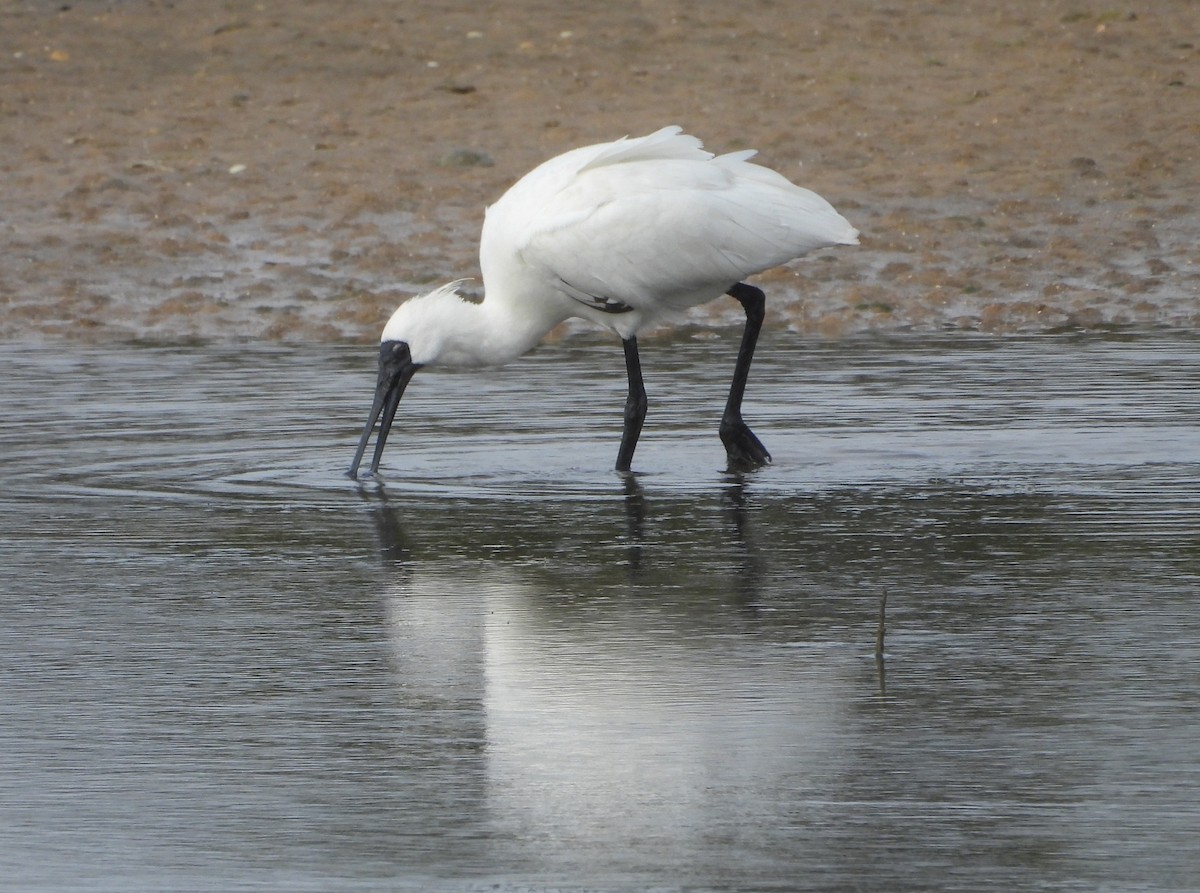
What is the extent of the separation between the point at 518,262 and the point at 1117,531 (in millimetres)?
2793

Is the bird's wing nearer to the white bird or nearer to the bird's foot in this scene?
the white bird

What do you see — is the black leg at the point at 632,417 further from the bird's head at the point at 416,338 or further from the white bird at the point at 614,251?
the bird's head at the point at 416,338

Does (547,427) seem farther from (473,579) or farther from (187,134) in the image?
(187,134)

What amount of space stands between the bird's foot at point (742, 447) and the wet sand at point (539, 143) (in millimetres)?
4345

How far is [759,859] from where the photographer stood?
13.9 feet

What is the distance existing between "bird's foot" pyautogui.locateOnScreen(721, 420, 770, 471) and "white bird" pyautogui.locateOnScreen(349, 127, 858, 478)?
3 centimetres

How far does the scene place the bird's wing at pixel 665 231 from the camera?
9148mm

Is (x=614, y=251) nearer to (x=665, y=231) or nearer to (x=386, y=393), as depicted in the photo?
(x=665, y=231)

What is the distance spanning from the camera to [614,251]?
919 cm

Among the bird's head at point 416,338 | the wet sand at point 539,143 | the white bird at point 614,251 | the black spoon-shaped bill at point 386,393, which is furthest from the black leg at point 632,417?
the wet sand at point 539,143

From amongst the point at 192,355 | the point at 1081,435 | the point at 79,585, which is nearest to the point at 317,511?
the point at 79,585

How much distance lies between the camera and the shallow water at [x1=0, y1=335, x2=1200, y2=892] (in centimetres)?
435

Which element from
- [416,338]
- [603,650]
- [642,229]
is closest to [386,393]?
[416,338]

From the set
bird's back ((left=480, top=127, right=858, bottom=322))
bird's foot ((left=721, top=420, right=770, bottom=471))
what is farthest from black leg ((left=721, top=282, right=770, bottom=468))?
bird's back ((left=480, top=127, right=858, bottom=322))
